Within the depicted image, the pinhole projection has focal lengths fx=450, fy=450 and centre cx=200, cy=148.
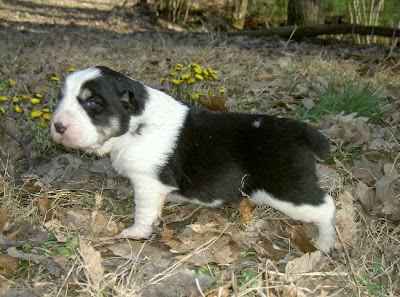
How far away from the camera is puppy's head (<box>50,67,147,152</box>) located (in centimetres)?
295

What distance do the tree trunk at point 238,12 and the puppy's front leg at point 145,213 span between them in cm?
996

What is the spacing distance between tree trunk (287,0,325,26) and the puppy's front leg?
8.41 meters

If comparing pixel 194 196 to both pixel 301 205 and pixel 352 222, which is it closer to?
pixel 301 205

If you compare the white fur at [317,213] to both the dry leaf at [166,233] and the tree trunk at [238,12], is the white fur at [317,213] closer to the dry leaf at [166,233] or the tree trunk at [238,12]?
the dry leaf at [166,233]

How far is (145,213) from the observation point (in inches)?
131

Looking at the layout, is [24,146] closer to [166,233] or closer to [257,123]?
[166,233]

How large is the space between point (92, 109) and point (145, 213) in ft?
2.84

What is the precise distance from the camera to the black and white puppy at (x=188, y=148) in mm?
3037

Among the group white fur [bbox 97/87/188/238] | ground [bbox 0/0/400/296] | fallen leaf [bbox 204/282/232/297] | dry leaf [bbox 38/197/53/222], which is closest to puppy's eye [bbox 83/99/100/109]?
white fur [bbox 97/87/188/238]

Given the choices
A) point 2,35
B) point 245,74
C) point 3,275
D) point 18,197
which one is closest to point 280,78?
point 245,74

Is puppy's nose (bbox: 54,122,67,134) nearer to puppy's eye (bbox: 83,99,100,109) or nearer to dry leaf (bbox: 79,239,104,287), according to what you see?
puppy's eye (bbox: 83,99,100,109)

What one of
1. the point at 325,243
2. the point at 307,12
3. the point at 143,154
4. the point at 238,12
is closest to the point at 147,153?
the point at 143,154

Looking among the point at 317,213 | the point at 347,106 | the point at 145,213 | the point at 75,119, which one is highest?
the point at 75,119

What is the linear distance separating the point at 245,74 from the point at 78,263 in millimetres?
4233
